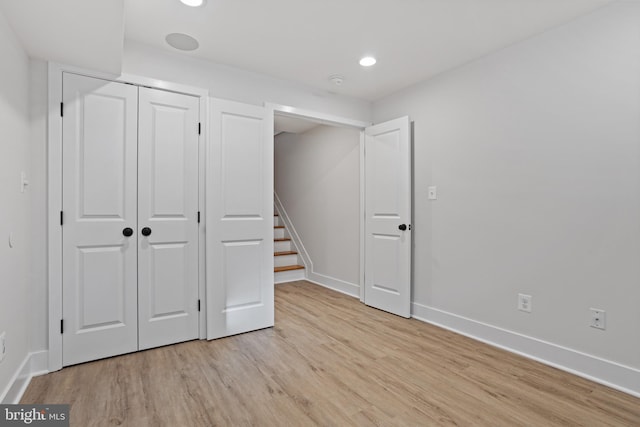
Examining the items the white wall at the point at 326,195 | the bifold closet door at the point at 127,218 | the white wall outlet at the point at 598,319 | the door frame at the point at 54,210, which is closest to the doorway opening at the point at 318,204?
the white wall at the point at 326,195

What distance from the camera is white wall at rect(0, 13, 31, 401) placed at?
1735 millimetres

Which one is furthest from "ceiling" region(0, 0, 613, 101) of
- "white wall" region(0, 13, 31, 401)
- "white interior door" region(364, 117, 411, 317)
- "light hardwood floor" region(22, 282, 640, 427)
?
"light hardwood floor" region(22, 282, 640, 427)

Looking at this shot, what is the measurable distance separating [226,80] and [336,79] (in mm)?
1071

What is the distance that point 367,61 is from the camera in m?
2.96

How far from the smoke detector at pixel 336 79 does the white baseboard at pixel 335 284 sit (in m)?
2.48

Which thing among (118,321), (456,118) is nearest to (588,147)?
(456,118)

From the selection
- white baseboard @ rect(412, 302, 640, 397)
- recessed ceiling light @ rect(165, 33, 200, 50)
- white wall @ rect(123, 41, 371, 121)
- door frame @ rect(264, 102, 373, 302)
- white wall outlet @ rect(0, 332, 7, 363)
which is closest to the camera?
white wall outlet @ rect(0, 332, 7, 363)

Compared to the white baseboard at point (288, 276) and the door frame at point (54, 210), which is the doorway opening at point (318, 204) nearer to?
the white baseboard at point (288, 276)

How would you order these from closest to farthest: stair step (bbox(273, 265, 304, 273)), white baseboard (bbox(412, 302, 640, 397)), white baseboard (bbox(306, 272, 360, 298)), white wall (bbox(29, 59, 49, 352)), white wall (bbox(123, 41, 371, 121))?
white baseboard (bbox(412, 302, 640, 397)) → white wall (bbox(29, 59, 49, 352)) → white wall (bbox(123, 41, 371, 121)) → white baseboard (bbox(306, 272, 360, 298)) → stair step (bbox(273, 265, 304, 273))

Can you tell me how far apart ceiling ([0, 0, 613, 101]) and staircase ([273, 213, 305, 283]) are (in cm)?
302

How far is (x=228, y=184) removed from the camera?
2.93m

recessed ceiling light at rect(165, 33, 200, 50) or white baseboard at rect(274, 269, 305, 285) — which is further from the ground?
recessed ceiling light at rect(165, 33, 200, 50)

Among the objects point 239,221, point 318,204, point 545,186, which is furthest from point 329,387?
point 318,204

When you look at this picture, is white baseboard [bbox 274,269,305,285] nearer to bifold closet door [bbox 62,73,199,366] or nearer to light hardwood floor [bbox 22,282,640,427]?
light hardwood floor [bbox 22,282,640,427]
